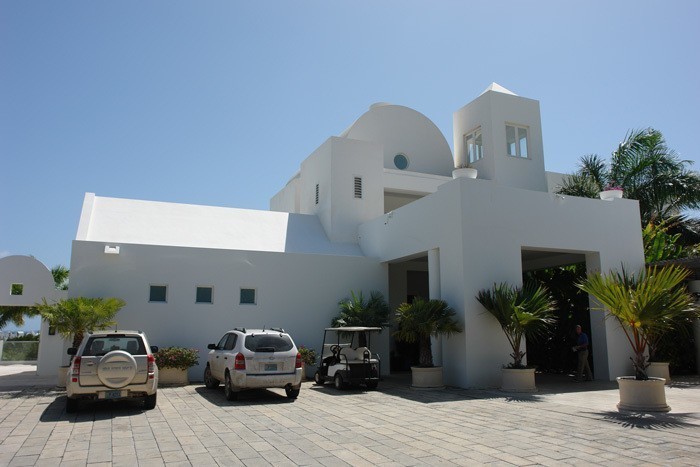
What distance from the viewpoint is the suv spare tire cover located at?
1018 cm

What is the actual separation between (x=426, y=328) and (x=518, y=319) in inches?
88.1

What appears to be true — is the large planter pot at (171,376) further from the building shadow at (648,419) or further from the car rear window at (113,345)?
the building shadow at (648,419)

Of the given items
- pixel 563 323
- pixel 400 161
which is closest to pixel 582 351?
pixel 563 323

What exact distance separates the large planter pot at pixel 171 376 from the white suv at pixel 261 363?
9.34ft

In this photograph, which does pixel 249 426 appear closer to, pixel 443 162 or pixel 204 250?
pixel 204 250

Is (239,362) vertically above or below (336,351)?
below

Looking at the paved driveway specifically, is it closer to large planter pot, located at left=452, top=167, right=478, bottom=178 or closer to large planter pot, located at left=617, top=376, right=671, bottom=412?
large planter pot, located at left=617, top=376, right=671, bottom=412

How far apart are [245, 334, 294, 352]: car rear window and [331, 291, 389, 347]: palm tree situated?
179 inches

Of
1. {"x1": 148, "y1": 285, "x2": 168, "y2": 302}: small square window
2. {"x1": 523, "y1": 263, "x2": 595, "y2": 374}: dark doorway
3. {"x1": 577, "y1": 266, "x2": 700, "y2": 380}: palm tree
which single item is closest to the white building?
{"x1": 148, "y1": 285, "x2": 168, "y2": 302}: small square window

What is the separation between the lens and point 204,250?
54.6 feet

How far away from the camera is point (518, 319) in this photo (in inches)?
509

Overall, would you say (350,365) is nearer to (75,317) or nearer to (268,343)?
(268,343)

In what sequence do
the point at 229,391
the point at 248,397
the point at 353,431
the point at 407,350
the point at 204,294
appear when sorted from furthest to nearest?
the point at 407,350, the point at 204,294, the point at 248,397, the point at 229,391, the point at 353,431

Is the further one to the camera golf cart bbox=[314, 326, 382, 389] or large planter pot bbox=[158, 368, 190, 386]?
large planter pot bbox=[158, 368, 190, 386]
